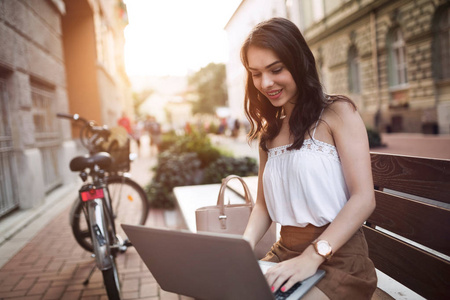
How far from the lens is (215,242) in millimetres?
1175

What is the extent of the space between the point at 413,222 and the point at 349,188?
40cm

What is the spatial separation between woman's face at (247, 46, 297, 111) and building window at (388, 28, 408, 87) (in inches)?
736

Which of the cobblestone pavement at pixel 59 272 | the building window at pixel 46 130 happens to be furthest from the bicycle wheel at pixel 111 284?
the building window at pixel 46 130

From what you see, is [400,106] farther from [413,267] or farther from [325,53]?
[413,267]

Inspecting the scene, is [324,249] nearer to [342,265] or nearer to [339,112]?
[342,265]

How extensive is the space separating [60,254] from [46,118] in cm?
424

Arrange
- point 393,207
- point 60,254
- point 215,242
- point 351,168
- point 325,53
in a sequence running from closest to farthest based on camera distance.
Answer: point 215,242, point 351,168, point 393,207, point 60,254, point 325,53

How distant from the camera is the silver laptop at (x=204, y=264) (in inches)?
46.0

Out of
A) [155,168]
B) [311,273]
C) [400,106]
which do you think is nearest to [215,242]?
[311,273]

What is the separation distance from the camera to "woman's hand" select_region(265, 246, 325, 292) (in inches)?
57.1

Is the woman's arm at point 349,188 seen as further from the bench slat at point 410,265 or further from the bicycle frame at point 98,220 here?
the bicycle frame at point 98,220

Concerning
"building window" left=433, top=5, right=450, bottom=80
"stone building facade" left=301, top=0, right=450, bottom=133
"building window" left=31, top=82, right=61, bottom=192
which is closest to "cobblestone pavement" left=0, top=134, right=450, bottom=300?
"building window" left=31, top=82, right=61, bottom=192

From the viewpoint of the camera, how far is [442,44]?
623 inches

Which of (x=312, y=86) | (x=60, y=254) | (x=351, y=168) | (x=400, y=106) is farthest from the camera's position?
(x=400, y=106)
